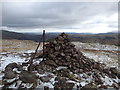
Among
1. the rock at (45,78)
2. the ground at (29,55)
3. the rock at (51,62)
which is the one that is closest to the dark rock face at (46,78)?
the rock at (45,78)

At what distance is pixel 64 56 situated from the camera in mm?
10484

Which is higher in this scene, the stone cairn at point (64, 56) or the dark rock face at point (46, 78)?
the stone cairn at point (64, 56)

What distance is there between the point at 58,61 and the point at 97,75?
11.4 feet

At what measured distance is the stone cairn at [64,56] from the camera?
394 inches

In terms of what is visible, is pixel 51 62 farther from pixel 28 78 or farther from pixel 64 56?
pixel 28 78

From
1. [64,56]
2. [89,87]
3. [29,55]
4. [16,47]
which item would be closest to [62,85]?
[89,87]

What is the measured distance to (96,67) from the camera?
35.8 feet

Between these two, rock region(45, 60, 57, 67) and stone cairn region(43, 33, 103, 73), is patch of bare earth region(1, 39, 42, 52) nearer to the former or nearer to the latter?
stone cairn region(43, 33, 103, 73)

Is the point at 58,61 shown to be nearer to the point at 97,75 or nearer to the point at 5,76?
the point at 97,75

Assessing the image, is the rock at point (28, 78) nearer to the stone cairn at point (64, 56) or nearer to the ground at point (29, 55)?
the ground at point (29, 55)

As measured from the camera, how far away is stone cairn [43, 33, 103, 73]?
1000cm

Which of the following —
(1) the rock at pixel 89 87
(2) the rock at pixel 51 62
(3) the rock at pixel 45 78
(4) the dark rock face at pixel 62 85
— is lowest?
(1) the rock at pixel 89 87

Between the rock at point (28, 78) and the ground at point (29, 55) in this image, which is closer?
the rock at point (28, 78)

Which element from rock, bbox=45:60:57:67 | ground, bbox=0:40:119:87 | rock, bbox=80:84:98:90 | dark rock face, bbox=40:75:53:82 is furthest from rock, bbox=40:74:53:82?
rock, bbox=80:84:98:90
